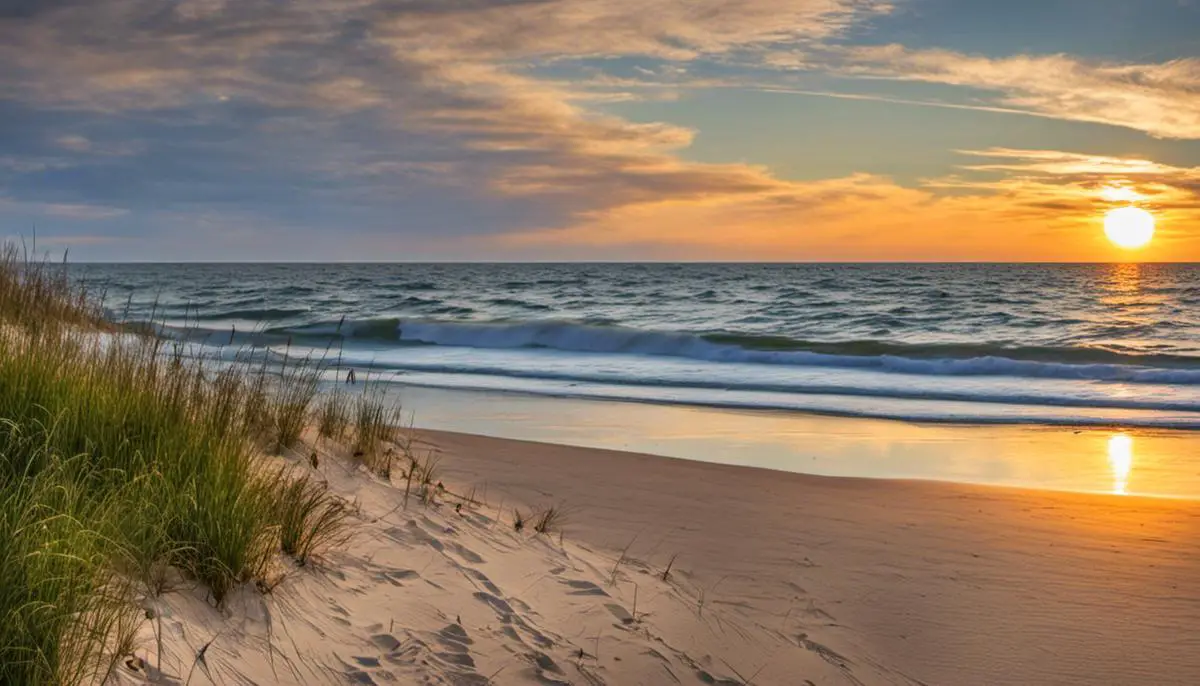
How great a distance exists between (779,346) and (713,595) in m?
21.0

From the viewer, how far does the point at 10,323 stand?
262 inches

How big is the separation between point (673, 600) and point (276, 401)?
2.98m

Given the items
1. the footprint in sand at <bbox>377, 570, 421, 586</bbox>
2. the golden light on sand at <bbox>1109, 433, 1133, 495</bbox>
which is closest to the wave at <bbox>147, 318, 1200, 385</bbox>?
the golden light on sand at <bbox>1109, 433, 1133, 495</bbox>

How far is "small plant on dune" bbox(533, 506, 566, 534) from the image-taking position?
629 cm

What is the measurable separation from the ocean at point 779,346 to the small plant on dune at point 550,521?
78.9 inches

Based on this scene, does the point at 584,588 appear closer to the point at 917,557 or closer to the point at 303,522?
the point at 303,522

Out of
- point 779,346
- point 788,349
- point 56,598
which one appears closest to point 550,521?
point 56,598

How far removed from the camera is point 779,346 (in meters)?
26.2

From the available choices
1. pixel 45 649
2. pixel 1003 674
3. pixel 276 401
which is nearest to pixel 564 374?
pixel 276 401

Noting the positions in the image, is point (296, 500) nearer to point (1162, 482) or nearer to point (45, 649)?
point (45, 649)

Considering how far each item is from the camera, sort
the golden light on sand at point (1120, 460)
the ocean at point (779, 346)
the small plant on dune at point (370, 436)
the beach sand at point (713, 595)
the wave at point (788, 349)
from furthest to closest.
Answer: the wave at point (788, 349), the ocean at point (779, 346), the golden light on sand at point (1120, 460), the small plant on dune at point (370, 436), the beach sand at point (713, 595)

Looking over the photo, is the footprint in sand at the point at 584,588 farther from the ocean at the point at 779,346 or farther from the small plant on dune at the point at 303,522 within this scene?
the ocean at the point at 779,346

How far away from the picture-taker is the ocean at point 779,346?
15992mm

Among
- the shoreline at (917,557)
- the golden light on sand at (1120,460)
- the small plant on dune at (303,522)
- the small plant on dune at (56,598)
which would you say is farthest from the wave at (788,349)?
the small plant on dune at (56,598)
